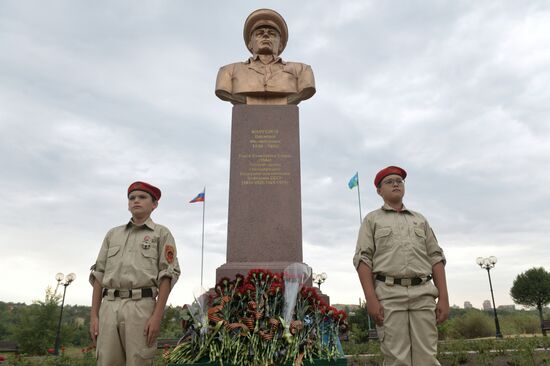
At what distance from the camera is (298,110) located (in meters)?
6.25

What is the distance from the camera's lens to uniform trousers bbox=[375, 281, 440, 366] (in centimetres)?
327

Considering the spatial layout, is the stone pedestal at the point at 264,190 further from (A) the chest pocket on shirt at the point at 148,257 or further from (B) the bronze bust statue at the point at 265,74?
(A) the chest pocket on shirt at the point at 148,257

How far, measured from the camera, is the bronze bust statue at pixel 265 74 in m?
6.43

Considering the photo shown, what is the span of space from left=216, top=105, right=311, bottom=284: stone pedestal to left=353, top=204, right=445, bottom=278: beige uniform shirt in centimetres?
179

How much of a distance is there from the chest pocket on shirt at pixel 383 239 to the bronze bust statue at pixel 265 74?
11.1 ft

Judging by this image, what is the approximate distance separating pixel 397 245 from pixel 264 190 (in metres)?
2.60

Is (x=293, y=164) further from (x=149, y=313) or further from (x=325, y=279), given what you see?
(x=325, y=279)

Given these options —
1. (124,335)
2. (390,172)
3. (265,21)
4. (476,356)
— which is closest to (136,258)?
(124,335)

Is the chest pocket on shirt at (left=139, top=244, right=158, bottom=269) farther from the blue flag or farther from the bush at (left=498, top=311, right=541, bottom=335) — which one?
the bush at (left=498, top=311, right=541, bottom=335)

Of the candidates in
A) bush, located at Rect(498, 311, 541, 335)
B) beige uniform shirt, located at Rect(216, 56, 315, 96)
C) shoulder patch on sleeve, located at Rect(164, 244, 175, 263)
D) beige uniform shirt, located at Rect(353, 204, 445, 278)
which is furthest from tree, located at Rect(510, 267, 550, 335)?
shoulder patch on sleeve, located at Rect(164, 244, 175, 263)

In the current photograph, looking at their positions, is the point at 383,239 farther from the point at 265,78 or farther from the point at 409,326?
the point at 265,78

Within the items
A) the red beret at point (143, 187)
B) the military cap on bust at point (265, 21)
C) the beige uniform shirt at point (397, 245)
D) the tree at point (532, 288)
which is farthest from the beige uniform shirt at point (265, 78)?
the tree at point (532, 288)

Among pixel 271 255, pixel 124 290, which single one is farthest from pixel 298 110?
pixel 124 290

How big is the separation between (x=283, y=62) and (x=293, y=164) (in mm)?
1888
